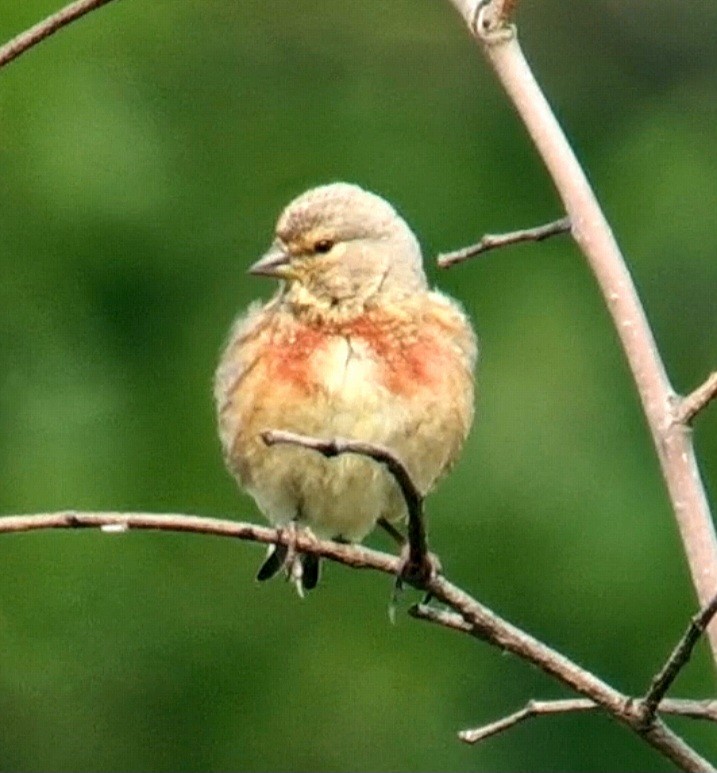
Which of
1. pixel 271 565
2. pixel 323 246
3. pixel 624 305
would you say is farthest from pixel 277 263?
pixel 624 305

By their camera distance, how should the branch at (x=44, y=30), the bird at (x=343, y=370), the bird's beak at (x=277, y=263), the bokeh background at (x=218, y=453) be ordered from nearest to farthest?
1. the branch at (x=44, y=30)
2. the bird at (x=343, y=370)
3. the bird's beak at (x=277, y=263)
4. the bokeh background at (x=218, y=453)

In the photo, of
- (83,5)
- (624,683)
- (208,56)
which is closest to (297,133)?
(208,56)

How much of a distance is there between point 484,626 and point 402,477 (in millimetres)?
211

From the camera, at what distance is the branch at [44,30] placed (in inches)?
123

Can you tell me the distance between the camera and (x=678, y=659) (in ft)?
10.7

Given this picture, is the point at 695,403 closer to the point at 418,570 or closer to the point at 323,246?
the point at 418,570

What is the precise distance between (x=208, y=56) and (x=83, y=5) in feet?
35.4

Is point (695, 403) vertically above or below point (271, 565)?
above

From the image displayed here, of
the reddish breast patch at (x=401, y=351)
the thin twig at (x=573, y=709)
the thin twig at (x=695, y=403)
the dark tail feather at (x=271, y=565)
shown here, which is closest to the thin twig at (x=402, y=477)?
the thin twig at (x=573, y=709)

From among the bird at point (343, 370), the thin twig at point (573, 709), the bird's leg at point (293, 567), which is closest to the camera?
the thin twig at point (573, 709)

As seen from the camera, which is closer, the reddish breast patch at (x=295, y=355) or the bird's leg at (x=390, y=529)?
the reddish breast patch at (x=295, y=355)

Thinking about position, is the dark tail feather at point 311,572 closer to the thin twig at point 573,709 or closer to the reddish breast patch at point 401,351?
the reddish breast patch at point 401,351

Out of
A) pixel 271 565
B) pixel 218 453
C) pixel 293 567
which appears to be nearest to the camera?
pixel 293 567

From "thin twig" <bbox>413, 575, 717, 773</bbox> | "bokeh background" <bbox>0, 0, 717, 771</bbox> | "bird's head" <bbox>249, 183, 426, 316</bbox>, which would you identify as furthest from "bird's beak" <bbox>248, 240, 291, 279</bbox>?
"bokeh background" <bbox>0, 0, 717, 771</bbox>
